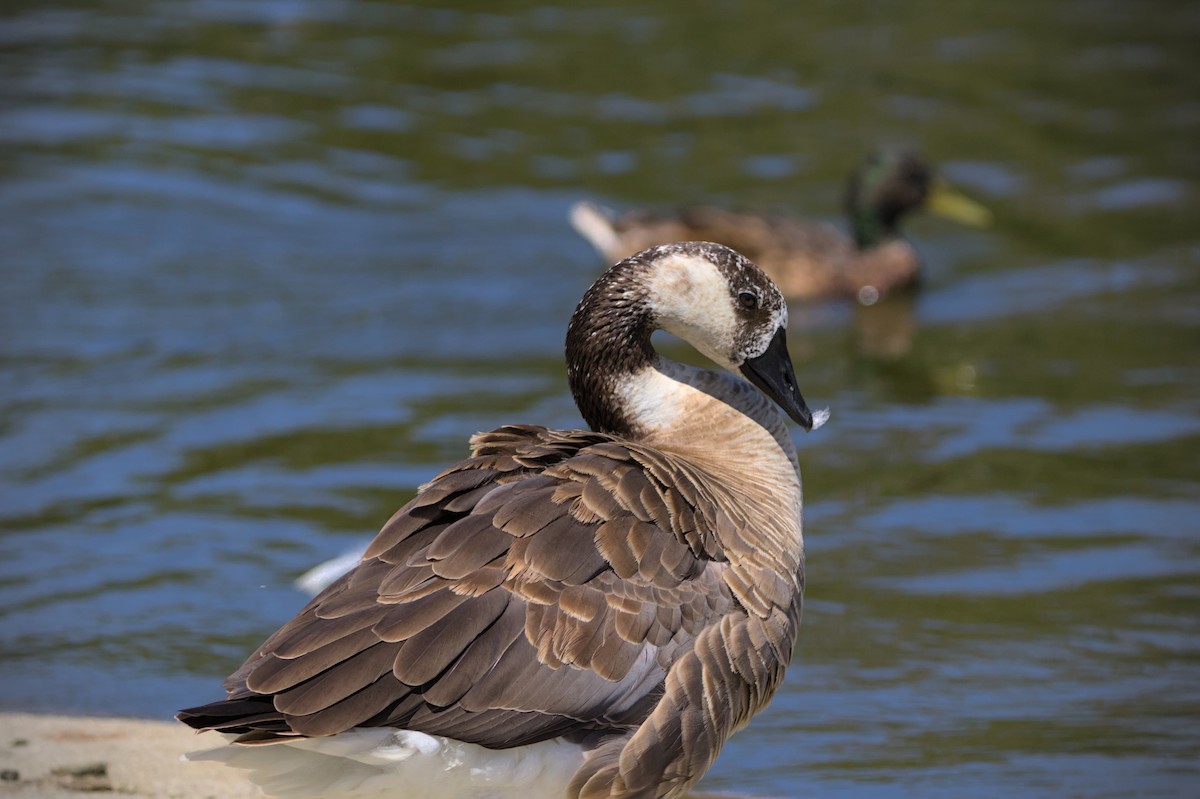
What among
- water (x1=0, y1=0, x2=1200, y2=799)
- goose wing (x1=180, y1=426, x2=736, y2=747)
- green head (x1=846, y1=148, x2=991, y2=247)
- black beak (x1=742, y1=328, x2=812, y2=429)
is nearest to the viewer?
goose wing (x1=180, y1=426, x2=736, y2=747)

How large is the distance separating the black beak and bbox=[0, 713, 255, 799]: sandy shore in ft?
7.27

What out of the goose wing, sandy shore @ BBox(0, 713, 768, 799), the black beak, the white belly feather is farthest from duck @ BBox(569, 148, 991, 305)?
the white belly feather

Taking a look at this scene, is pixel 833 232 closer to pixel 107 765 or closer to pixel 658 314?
pixel 658 314

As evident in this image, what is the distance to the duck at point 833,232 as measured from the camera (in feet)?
39.9

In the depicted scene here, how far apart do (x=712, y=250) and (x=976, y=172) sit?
9749 mm

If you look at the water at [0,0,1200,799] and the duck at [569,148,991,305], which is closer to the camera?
the water at [0,0,1200,799]

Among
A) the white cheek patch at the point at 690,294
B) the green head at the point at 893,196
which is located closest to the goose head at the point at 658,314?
the white cheek patch at the point at 690,294

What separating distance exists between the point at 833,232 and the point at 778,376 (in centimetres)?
760

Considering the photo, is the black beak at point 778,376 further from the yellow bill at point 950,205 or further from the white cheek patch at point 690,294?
the yellow bill at point 950,205

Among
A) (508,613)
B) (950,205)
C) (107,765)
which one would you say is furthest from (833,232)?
(508,613)

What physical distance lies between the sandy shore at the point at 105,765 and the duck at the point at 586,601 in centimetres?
109

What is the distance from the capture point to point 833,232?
43.2 feet

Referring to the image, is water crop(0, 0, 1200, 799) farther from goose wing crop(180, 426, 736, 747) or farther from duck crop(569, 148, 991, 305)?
goose wing crop(180, 426, 736, 747)

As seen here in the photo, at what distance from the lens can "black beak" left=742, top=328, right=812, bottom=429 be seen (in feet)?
18.8
